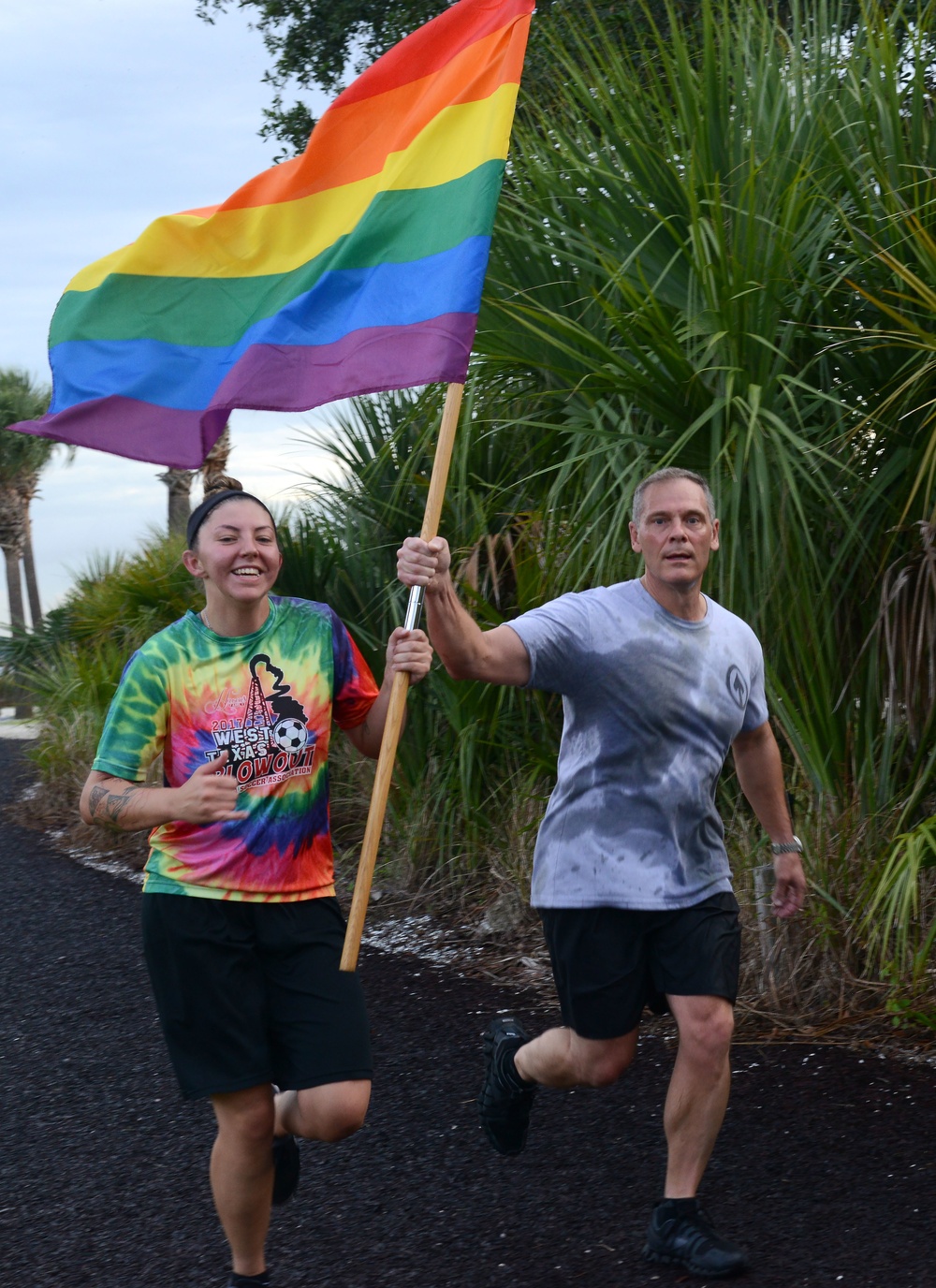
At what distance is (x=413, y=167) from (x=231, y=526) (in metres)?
1.44

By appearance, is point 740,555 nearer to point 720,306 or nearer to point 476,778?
point 720,306

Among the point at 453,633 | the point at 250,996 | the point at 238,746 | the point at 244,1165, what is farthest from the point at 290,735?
the point at 244,1165

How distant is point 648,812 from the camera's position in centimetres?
363

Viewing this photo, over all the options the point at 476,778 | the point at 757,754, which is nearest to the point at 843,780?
the point at 757,754

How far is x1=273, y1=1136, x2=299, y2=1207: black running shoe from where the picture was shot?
3609 mm

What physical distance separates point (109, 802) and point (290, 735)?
0.42 metres

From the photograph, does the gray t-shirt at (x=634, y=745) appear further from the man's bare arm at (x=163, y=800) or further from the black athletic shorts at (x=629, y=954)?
the man's bare arm at (x=163, y=800)

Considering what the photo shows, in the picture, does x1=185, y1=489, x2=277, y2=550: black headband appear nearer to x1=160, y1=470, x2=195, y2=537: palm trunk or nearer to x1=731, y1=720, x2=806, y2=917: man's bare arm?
x1=731, y1=720, x2=806, y2=917: man's bare arm

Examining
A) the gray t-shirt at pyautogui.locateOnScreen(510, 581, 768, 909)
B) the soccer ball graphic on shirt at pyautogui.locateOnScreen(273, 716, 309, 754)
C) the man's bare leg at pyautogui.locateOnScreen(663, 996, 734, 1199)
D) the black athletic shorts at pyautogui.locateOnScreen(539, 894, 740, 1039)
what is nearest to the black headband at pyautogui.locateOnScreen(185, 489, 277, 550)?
the soccer ball graphic on shirt at pyautogui.locateOnScreen(273, 716, 309, 754)

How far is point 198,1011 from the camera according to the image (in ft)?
10.7

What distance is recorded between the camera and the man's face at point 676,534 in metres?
3.64

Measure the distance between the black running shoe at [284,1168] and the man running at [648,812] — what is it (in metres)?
0.71

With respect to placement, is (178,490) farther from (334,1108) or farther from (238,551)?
(334,1108)

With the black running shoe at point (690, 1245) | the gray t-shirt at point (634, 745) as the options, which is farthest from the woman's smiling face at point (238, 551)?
the black running shoe at point (690, 1245)
